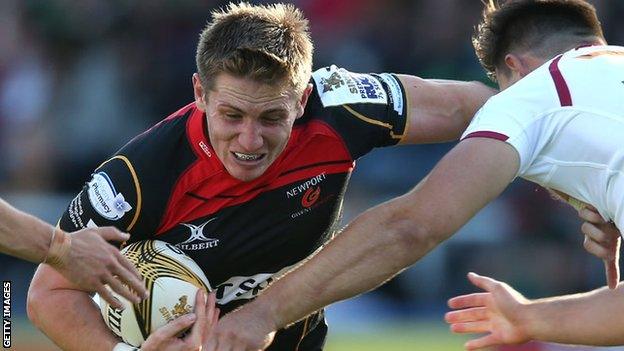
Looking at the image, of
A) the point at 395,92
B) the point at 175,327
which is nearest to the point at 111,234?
the point at 175,327

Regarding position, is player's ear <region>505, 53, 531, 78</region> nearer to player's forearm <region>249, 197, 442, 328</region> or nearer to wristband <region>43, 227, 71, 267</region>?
player's forearm <region>249, 197, 442, 328</region>

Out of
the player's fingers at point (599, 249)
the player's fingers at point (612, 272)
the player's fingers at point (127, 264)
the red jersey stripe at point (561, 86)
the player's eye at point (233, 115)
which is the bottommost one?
the player's fingers at point (612, 272)

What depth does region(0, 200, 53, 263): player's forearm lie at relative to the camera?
468 cm

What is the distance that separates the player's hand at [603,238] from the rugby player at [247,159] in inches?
44.5

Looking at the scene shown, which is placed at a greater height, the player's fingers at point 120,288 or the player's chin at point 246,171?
the player's chin at point 246,171

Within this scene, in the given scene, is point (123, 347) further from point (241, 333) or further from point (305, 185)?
point (305, 185)

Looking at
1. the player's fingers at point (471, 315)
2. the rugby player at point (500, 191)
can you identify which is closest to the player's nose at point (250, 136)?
the rugby player at point (500, 191)

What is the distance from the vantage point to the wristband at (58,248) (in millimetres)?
4703

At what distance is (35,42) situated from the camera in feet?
37.0

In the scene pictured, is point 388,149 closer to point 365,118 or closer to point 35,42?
point 35,42

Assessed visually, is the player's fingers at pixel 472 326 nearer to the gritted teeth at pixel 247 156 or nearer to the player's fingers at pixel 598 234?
the player's fingers at pixel 598 234

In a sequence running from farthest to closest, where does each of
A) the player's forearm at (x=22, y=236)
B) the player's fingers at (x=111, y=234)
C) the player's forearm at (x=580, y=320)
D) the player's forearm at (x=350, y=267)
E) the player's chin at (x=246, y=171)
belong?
the player's chin at (x=246, y=171)
the player's fingers at (x=111, y=234)
the player's forearm at (x=22, y=236)
the player's forearm at (x=350, y=267)
the player's forearm at (x=580, y=320)

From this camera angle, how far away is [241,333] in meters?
4.44

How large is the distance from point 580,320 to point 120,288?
176 centimetres
